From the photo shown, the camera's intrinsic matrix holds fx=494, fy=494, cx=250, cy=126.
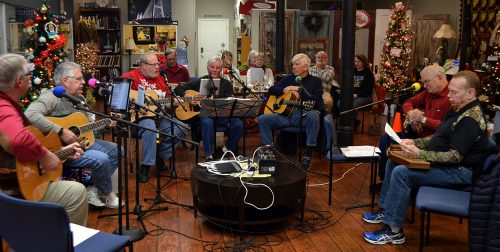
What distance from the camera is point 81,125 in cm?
403

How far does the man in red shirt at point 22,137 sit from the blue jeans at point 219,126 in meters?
2.76

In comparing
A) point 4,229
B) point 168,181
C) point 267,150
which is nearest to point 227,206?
point 267,150

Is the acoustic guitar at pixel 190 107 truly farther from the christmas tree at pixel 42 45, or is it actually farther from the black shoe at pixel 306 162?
the christmas tree at pixel 42 45

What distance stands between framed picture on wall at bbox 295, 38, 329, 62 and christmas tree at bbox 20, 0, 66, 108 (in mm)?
5938

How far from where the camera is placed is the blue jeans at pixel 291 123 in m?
5.72

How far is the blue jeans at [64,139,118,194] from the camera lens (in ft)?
13.0

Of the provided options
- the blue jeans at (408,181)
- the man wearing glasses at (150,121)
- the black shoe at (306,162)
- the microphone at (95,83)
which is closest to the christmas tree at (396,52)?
→ the black shoe at (306,162)

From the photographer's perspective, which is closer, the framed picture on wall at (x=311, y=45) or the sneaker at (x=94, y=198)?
the sneaker at (x=94, y=198)

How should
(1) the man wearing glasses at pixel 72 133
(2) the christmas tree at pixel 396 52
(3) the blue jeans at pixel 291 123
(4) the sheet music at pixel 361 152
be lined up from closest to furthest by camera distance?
(1) the man wearing glasses at pixel 72 133 → (4) the sheet music at pixel 361 152 → (3) the blue jeans at pixel 291 123 → (2) the christmas tree at pixel 396 52

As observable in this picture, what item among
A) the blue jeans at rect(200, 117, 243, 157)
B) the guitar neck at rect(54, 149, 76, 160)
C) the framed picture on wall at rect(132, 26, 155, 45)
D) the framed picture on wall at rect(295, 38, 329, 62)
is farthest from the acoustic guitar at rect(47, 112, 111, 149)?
the framed picture on wall at rect(132, 26, 155, 45)

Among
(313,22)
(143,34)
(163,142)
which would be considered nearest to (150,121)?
(163,142)

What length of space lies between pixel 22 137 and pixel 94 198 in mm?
1704

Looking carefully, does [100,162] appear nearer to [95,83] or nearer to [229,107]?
[95,83]

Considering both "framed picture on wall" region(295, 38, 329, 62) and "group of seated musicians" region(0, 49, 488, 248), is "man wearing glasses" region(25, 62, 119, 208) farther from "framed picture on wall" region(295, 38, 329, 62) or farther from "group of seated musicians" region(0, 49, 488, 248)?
"framed picture on wall" region(295, 38, 329, 62)
